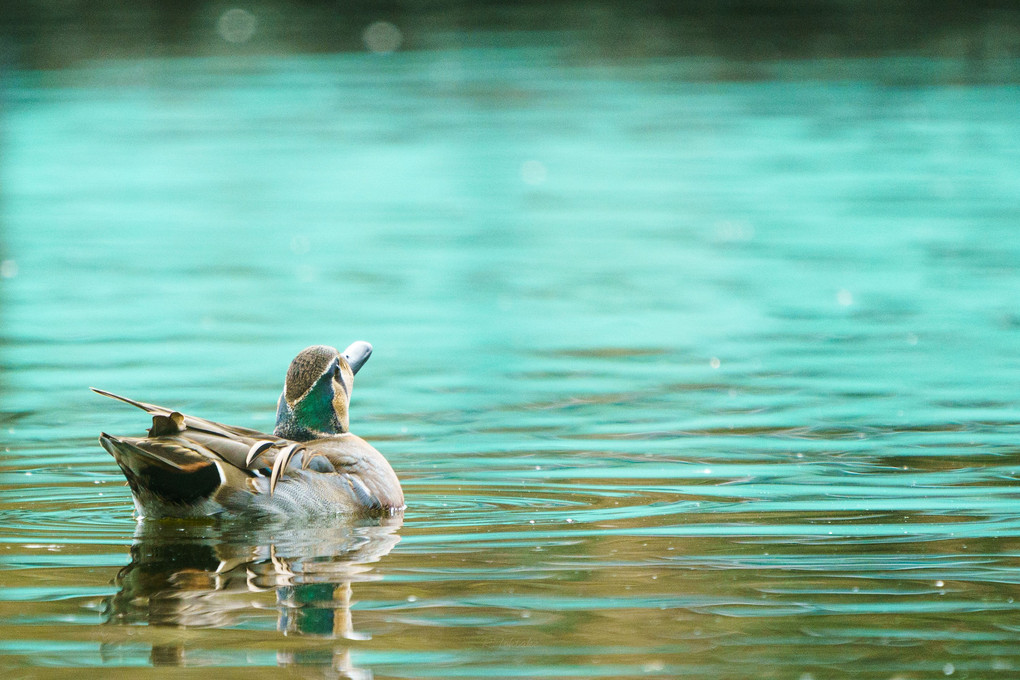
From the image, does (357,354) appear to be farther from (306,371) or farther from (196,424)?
(196,424)

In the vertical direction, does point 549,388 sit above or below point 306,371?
below

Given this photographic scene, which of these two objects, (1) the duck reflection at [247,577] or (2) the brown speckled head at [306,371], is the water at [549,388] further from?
(2) the brown speckled head at [306,371]

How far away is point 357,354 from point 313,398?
0.52 m

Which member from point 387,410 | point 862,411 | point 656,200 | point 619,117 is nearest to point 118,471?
point 387,410

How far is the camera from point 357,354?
8.98m

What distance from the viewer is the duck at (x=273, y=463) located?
7484mm

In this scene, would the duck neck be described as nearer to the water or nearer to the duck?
the duck

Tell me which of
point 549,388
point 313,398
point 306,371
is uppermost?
point 306,371

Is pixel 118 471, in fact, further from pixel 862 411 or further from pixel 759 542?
pixel 862 411

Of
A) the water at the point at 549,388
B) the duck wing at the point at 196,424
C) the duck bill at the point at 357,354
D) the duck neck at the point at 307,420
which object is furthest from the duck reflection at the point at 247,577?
the duck bill at the point at 357,354

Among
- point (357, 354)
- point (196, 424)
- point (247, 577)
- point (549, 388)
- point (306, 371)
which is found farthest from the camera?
point (549, 388)

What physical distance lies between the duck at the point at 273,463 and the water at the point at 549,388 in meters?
0.14

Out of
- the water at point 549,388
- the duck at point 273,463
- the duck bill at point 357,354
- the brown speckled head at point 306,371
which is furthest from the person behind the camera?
the duck bill at point 357,354

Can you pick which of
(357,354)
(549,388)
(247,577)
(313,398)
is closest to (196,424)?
(247,577)
